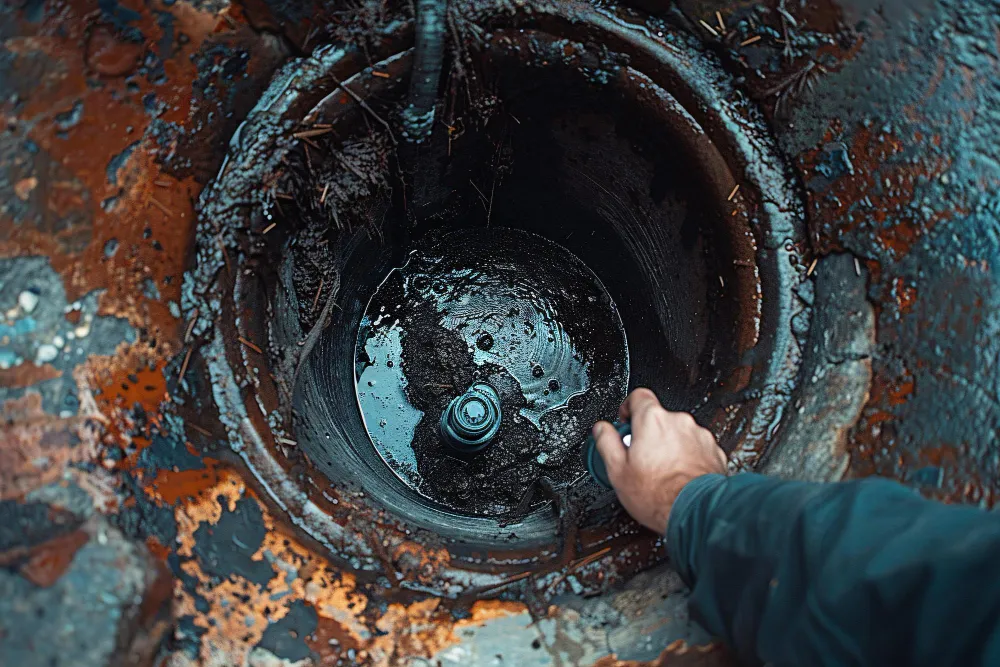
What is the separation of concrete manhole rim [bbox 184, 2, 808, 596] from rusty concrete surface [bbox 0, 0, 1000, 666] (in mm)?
51

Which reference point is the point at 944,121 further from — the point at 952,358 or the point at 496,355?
the point at 496,355

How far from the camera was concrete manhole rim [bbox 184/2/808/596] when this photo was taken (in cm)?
164

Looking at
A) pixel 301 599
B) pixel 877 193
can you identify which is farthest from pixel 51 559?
pixel 877 193

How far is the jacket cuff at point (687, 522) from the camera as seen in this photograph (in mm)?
1226

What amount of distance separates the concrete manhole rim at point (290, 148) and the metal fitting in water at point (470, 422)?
547mm

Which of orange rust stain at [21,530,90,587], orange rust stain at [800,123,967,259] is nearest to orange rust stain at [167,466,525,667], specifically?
orange rust stain at [21,530,90,587]

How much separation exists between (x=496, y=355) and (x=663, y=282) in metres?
0.82

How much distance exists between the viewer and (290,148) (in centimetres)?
179

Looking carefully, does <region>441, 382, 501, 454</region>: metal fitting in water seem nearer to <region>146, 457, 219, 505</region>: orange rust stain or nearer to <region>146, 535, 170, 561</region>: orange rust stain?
<region>146, 457, 219, 505</region>: orange rust stain

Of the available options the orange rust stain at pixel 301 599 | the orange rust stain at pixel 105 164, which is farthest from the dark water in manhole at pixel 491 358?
the orange rust stain at pixel 105 164

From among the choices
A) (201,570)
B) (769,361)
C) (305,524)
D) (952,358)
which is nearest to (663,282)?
(769,361)

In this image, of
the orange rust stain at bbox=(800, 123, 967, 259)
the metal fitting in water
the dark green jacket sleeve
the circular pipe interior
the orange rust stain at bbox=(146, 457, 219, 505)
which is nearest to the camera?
the dark green jacket sleeve

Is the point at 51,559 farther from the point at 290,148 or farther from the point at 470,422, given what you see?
the point at 470,422

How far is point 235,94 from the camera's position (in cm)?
171
